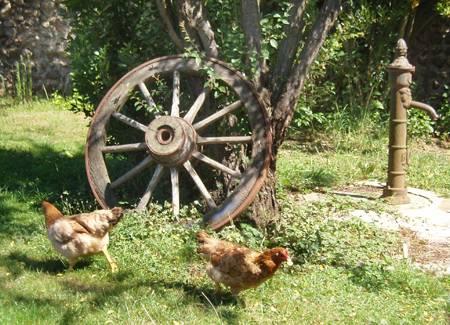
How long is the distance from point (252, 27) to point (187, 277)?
2228 mm

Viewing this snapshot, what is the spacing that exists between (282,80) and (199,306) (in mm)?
2379

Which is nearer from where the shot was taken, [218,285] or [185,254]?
[218,285]

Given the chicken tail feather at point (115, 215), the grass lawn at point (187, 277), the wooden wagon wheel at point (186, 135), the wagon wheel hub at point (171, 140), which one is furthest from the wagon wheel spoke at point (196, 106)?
the chicken tail feather at point (115, 215)

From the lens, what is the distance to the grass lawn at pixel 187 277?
15.9ft

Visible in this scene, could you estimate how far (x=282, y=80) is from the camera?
257 inches

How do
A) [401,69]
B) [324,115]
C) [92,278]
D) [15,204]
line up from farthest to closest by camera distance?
[324,115]
[401,69]
[15,204]
[92,278]

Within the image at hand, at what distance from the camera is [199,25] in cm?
645

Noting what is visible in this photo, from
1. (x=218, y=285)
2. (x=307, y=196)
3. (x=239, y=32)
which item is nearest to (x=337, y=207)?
(x=307, y=196)

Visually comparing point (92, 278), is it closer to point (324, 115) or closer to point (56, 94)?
point (324, 115)

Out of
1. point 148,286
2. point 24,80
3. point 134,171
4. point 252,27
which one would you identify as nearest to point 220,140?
point 134,171

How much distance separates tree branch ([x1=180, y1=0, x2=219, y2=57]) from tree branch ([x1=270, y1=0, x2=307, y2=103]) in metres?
0.56

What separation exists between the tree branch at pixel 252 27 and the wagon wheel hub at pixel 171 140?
29.7 inches

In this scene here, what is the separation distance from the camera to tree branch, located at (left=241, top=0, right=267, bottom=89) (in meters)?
6.30

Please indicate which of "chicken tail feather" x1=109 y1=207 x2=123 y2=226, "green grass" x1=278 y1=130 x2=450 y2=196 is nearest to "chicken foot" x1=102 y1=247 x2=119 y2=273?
"chicken tail feather" x1=109 y1=207 x2=123 y2=226
